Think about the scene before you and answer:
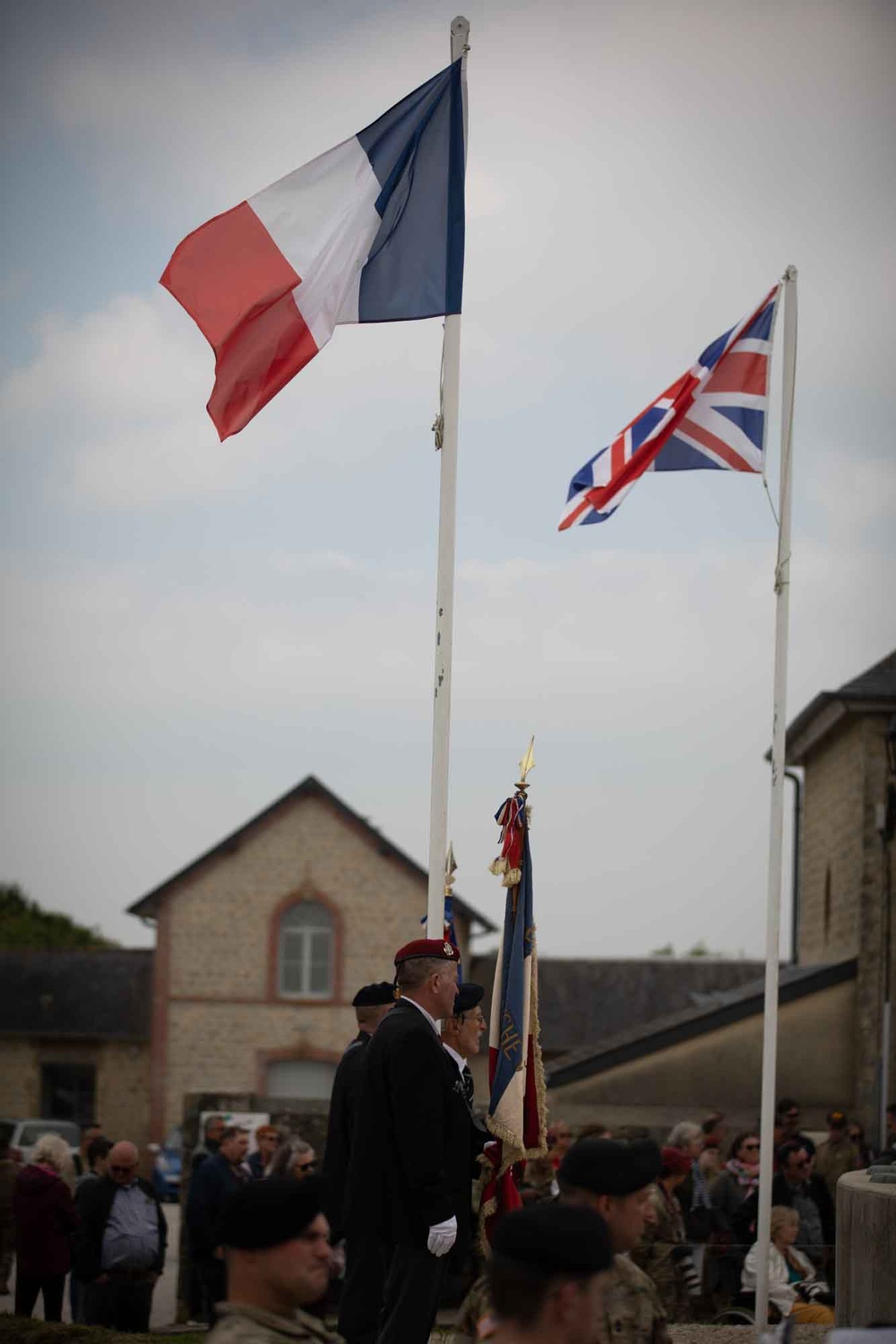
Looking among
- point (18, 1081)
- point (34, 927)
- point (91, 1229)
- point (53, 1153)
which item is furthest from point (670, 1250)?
point (34, 927)

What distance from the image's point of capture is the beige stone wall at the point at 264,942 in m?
43.3

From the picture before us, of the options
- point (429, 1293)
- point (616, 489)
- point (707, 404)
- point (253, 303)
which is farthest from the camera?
point (707, 404)

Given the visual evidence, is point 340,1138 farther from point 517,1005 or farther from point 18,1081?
point 18,1081

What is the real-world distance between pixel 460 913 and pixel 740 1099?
1944cm

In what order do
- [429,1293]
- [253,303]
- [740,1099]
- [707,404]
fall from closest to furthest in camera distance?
[429,1293], [253,303], [707,404], [740,1099]

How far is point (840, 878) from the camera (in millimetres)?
27359

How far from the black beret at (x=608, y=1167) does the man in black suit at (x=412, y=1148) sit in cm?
191

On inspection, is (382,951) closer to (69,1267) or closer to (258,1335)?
(69,1267)

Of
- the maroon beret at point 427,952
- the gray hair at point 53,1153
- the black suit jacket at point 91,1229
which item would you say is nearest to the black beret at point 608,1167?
the maroon beret at point 427,952

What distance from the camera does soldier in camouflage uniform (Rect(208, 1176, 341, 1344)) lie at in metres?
4.36

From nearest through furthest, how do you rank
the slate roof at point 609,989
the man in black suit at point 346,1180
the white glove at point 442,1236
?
the white glove at point 442,1236, the man in black suit at point 346,1180, the slate roof at point 609,989

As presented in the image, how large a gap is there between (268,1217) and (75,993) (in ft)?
153

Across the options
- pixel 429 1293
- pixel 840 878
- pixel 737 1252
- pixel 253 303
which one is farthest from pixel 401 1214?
pixel 840 878

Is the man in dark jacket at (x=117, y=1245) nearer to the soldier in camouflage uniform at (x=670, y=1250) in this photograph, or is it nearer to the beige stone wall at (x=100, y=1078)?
the soldier in camouflage uniform at (x=670, y=1250)
